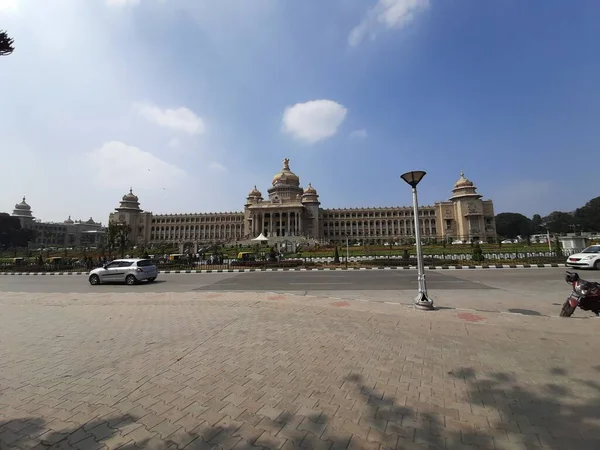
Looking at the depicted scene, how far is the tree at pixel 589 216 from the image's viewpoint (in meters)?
91.1

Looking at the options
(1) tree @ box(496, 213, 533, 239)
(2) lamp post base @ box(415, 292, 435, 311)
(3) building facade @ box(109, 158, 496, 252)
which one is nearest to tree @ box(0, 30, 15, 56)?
(2) lamp post base @ box(415, 292, 435, 311)

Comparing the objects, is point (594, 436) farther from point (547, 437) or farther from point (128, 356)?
point (128, 356)

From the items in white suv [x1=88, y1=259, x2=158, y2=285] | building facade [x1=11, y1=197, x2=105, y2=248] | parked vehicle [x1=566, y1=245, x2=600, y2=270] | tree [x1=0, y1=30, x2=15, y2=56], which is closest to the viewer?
tree [x1=0, y1=30, x2=15, y2=56]

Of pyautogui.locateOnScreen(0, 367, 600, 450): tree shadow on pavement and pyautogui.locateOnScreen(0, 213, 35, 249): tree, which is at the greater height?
pyautogui.locateOnScreen(0, 213, 35, 249): tree

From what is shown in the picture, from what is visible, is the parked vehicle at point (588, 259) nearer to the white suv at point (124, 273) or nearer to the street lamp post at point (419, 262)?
the street lamp post at point (419, 262)

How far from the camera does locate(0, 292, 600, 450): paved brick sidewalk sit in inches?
102

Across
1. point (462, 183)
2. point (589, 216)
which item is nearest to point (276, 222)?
point (462, 183)

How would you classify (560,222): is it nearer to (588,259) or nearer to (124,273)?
(588,259)

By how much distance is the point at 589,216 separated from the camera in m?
94.0

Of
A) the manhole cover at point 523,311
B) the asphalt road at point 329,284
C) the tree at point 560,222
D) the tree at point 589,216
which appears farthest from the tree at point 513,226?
the manhole cover at point 523,311

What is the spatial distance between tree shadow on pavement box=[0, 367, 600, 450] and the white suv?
1403cm

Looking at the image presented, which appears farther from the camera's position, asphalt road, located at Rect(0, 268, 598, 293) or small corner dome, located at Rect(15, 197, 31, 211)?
small corner dome, located at Rect(15, 197, 31, 211)

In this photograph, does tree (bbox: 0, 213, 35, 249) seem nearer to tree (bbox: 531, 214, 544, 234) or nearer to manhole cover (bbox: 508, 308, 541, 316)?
manhole cover (bbox: 508, 308, 541, 316)

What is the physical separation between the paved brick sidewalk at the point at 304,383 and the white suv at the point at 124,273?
903 centimetres
